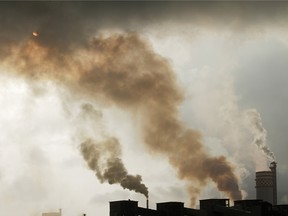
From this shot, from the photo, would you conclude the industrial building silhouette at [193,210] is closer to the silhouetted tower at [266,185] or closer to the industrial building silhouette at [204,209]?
the industrial building silhouette at [204,209]

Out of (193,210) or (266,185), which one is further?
(266,185)

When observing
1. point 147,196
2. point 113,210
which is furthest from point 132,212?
point 147,196

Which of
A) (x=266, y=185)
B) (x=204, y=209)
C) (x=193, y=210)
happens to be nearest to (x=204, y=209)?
(x=204, y=209)

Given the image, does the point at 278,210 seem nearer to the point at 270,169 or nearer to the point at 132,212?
the point at 132,212

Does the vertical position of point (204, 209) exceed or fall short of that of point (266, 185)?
it falls short

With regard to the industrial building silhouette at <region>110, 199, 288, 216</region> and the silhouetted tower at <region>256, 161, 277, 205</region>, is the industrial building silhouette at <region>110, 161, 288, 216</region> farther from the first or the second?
the silhouetted tower at <region>256, 161, 277, 205</region>

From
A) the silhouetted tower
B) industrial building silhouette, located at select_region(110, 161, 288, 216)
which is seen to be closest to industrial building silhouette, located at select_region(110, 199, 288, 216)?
industrial building silhouette, located at select_region(110, 161, 288, 216)

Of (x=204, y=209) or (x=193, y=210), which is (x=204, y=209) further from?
(x=193, y=210)

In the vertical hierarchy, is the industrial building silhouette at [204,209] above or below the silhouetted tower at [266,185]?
below

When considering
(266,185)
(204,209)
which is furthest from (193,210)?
(266,185)

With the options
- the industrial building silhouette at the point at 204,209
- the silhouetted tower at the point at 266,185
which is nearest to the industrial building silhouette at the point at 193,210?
the industrial building silhouette at the point at 204,209

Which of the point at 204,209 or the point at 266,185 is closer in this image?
the point at 204,209

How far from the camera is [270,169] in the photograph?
10050 centimetres

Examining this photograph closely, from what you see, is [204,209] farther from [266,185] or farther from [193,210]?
[266,185]
